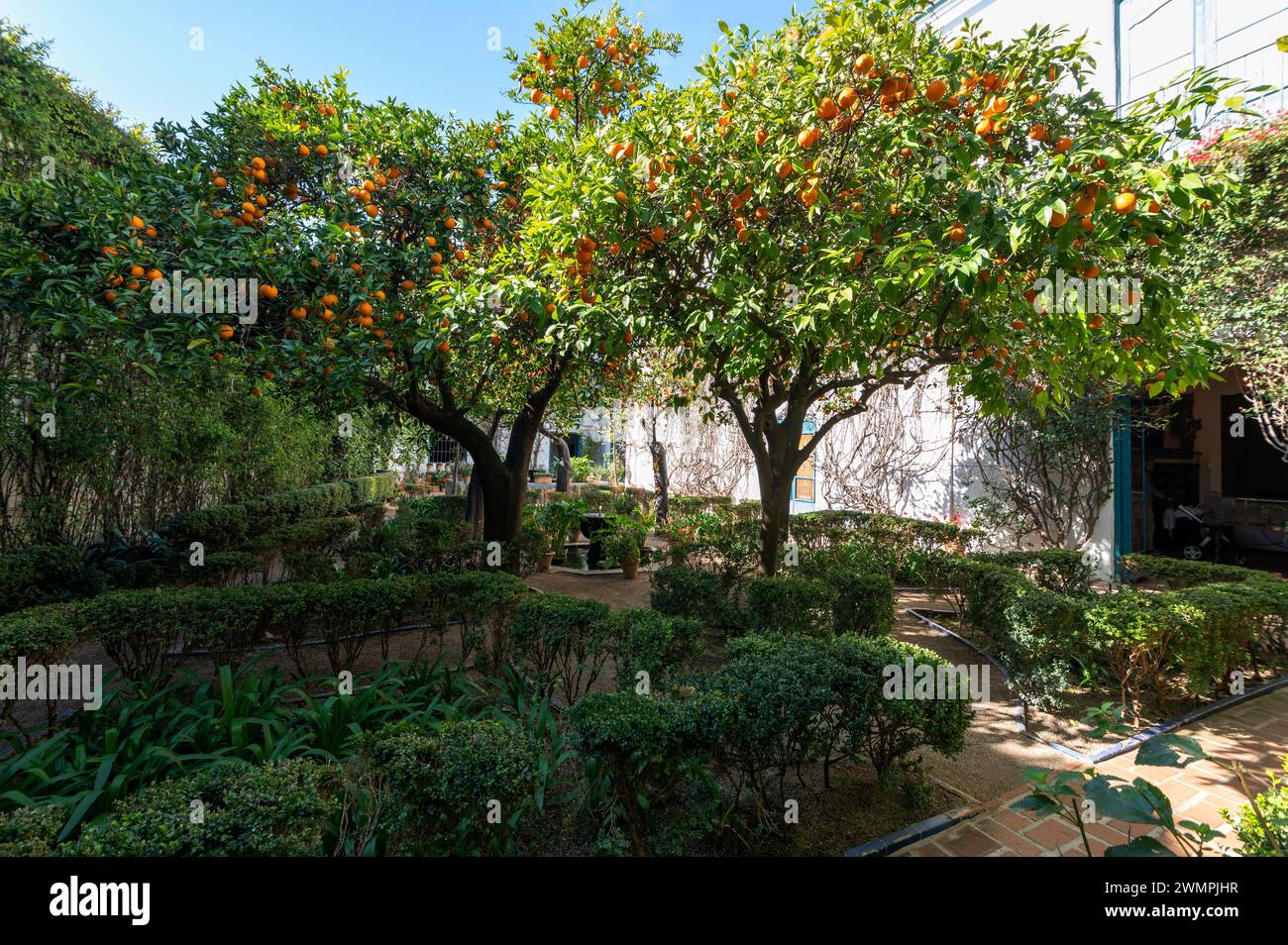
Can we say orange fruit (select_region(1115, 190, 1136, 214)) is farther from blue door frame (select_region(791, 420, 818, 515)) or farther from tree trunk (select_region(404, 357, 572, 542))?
blue door frame (select_region(791, 420, 818, 515))

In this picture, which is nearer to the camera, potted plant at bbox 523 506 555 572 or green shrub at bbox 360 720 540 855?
green shrub at bbox 360 720 540 855

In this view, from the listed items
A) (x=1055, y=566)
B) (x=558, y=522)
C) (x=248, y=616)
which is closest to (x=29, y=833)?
(x=248, y=616)

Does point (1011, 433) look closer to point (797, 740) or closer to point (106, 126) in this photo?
point (797, 740)

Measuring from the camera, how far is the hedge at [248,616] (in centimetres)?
374

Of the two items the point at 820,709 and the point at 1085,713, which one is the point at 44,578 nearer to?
the point at 820,709

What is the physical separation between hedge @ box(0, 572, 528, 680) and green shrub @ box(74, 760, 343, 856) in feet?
7.47

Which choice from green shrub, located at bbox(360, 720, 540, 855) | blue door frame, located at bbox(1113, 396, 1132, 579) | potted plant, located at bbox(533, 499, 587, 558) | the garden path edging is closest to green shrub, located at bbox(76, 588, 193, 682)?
green shrub, located at bbox(360, 720, 540, 855)

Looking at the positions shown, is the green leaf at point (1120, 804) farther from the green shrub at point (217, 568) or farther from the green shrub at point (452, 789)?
the green shrub at point (217, 568)

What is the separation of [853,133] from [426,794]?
15.6 ft

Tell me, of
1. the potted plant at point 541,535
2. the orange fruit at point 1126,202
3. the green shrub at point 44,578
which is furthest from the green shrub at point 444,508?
the orange fruit at point 1126,202

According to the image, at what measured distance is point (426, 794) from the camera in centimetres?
233

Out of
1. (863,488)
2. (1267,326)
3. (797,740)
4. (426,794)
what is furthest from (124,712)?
(863,488)

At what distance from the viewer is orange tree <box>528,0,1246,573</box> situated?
3.17 metres

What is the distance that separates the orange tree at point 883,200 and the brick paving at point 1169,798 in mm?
2580
